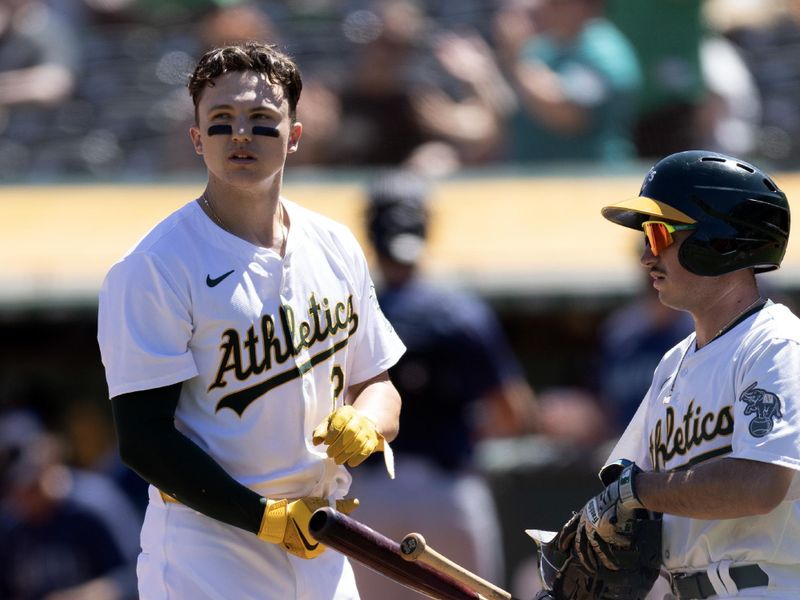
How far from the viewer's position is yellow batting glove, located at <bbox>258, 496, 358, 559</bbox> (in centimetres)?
375

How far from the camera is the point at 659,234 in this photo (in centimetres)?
389

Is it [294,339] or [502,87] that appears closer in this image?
[294,339]

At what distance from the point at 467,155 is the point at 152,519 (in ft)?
18.6

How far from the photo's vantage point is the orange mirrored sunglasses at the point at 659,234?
12.7ft

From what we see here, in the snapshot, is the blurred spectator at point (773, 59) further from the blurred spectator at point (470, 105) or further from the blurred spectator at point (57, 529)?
the blurred spectator at point (57, 529)

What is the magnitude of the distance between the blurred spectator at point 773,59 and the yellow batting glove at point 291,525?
6.36m

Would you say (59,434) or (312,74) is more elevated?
(312,74)

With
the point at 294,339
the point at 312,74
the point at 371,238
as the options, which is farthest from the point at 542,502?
the point at 294,339

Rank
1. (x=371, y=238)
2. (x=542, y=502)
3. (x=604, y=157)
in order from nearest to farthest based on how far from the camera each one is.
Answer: (x=371, y=238), (x=542, y=502), (x=604, y=157)

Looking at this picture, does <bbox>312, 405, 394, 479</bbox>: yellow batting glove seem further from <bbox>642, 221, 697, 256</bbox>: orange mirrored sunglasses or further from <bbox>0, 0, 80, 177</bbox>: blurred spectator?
<bbox>0, 0, 80, 177</bbox>: blurred spectator

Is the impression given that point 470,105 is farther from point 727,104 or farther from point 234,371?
point 234,371

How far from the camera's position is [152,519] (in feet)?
13.0

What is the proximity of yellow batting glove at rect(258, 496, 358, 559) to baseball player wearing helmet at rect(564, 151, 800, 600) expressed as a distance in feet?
2.07

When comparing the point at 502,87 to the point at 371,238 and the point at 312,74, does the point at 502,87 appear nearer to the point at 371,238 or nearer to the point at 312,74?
the point at 312,74
